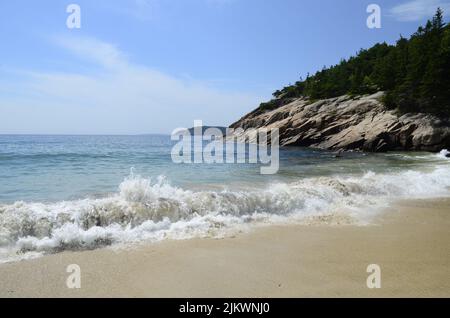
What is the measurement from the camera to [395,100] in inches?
1576

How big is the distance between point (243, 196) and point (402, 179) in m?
9.71

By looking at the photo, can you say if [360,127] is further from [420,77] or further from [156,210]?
[156,210]

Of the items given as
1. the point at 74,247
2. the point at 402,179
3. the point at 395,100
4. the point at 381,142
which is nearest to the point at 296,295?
the point at 74,247

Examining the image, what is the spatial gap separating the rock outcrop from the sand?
103ft

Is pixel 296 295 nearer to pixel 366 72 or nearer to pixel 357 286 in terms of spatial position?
pixel 357 286

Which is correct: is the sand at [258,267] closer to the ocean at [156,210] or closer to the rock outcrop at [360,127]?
the ocean at [156,210]

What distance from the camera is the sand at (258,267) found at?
4789 mm

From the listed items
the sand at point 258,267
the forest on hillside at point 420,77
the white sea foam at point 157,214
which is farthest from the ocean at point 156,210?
the forest on hillside at point 420,77

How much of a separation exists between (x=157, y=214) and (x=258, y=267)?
3.98 m

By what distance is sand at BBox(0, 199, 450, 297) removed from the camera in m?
4.79

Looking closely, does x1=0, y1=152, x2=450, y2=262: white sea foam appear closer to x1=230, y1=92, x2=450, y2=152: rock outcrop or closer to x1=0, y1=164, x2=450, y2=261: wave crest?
x1=0, y1=164, x2=450, y2=261: wave crest

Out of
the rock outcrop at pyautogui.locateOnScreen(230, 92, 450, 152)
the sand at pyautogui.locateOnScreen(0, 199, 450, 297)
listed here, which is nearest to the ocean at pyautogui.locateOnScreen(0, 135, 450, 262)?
the sand at pyautogui.locateOnScreen(0, 199, 450, 297)

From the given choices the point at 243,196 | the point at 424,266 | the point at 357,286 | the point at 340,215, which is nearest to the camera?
the point at 357,286

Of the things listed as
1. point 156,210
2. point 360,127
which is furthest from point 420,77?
point 156,210
